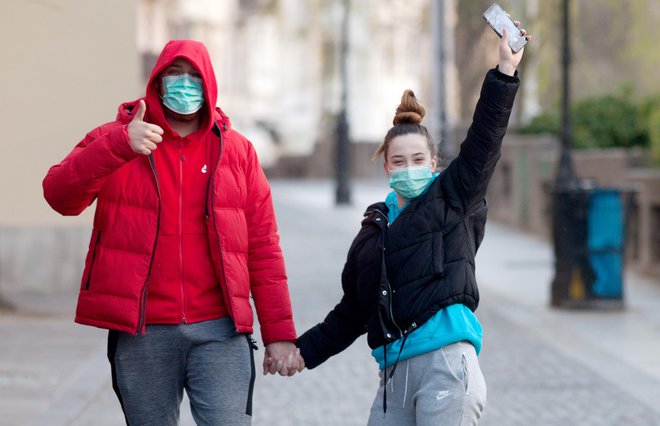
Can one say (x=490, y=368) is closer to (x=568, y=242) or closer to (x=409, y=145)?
(x=568, y=242)

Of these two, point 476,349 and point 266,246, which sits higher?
point 266,246

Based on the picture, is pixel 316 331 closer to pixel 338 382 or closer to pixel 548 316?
pixel 338 382

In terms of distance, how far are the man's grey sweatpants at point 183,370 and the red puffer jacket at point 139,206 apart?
3.3 inches

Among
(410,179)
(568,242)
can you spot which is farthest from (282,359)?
(568,242)

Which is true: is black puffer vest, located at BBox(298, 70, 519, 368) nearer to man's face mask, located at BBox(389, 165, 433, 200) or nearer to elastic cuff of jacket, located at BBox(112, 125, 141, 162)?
man's face mask, located at BBox(389, 165, 433, 200)

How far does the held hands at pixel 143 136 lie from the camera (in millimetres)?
4617

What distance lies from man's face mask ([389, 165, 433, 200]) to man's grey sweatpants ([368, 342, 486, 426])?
1.74ft

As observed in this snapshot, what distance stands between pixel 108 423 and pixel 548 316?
5.66 metres

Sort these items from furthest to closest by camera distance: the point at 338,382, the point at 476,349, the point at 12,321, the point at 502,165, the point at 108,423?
the point at 502,165, the point at 12,321, the point at 338,382, the point at 108,423, the point at 476,349

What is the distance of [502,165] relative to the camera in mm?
24219

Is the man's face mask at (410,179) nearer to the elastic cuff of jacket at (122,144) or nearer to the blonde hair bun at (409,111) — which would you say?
the blonde hair bun at (409,111)

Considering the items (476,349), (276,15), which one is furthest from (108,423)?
(276,15)

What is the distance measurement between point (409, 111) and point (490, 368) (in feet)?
17.1

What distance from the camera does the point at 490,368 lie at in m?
9.80
